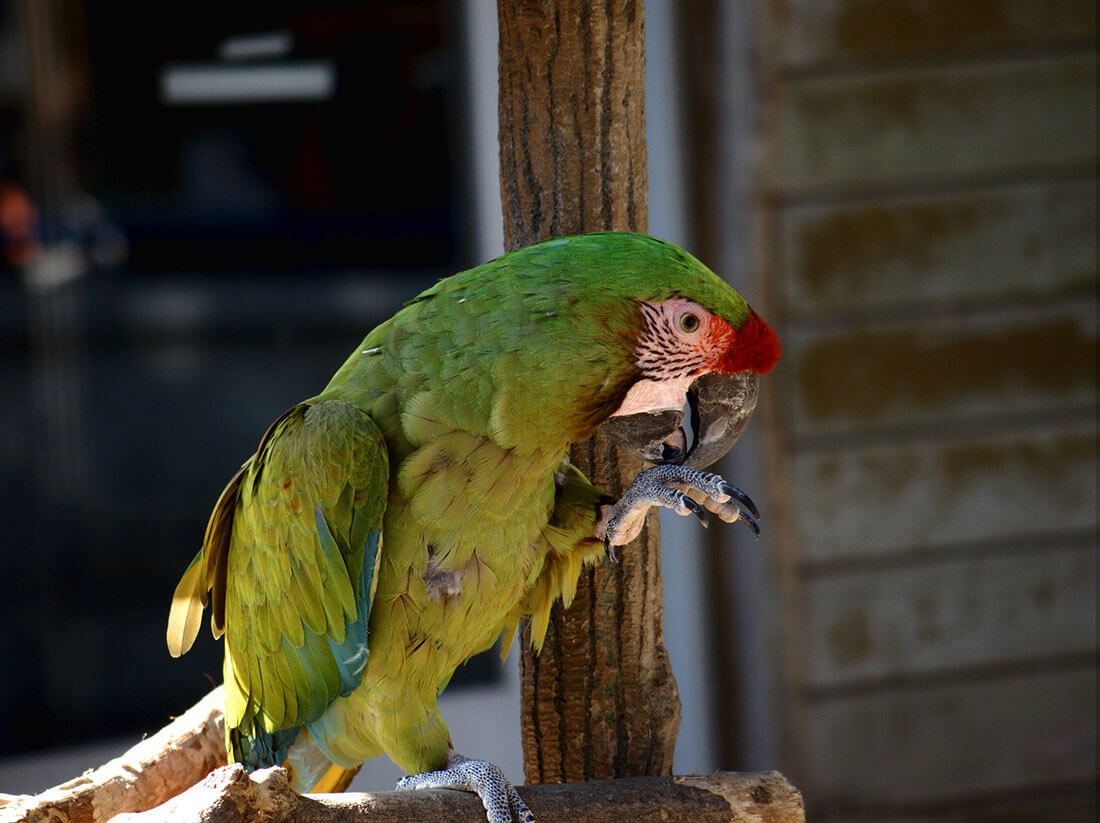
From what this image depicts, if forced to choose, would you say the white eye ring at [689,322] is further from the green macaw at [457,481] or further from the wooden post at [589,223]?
the wooden post at [589,223]

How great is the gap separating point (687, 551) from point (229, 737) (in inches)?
55.6

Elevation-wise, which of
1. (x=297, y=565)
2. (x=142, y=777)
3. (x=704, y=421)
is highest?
(x=704, y=421)

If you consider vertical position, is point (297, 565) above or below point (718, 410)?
below

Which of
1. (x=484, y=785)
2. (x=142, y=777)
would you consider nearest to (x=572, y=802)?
(x=484, y=785)

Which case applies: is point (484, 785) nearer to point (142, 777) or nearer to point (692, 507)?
point (692, 507)

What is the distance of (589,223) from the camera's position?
1401 mm

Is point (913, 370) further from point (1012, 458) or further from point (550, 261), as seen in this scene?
point (550, 261)

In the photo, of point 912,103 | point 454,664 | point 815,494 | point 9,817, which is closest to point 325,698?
point 454,664

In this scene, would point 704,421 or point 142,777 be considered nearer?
point 704,421

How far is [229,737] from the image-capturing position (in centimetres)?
145

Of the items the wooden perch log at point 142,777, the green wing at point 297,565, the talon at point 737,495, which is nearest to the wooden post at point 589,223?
the talon at point 737,495

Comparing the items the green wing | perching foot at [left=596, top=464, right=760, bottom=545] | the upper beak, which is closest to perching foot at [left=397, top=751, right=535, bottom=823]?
the green wing

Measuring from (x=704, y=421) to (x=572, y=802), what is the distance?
Result: 1.43ft

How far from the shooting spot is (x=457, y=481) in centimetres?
125
